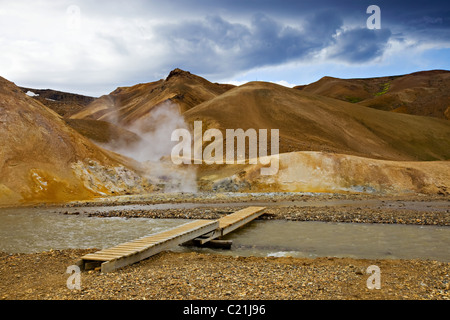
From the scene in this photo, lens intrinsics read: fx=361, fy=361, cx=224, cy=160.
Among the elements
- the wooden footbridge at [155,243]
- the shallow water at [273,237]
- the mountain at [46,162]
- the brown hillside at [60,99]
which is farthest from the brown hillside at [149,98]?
the wooden footbridge at [155,243]

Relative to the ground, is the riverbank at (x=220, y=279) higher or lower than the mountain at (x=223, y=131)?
lower

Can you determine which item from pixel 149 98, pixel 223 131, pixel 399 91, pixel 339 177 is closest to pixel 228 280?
pixel 339 177

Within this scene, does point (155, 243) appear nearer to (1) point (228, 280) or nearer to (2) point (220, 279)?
(2) point (220, 279)

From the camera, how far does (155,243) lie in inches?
424

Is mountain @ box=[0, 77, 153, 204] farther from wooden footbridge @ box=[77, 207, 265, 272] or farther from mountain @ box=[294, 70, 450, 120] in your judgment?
mountain @ box=[294, 70, 450, 120]

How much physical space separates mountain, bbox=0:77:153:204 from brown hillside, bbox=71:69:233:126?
168ft

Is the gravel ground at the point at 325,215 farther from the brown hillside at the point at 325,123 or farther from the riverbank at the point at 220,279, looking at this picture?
the brown hillside at the point at 325,123

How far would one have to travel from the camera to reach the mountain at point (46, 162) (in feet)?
93.2

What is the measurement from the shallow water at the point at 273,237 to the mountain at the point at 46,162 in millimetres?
9109

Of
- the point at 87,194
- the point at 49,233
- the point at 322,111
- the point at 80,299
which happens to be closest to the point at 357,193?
the point at 87,194

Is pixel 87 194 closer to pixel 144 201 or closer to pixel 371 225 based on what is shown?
pixel 144 201

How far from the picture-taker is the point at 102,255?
367 inches

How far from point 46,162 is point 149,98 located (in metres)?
78.8
